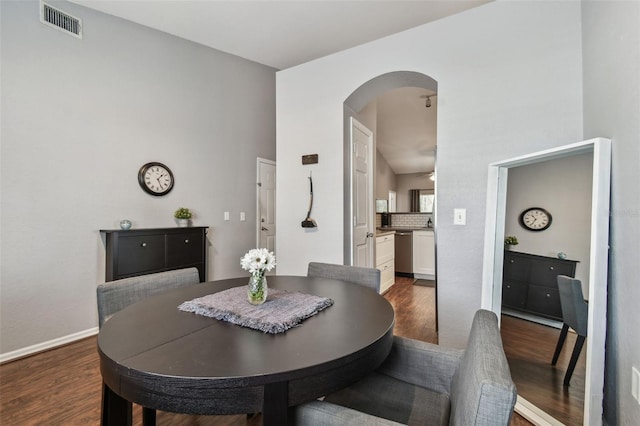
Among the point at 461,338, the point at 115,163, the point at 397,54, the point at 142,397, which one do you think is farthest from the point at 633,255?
the point at 115,163

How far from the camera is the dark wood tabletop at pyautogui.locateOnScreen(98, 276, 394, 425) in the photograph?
0.74 m

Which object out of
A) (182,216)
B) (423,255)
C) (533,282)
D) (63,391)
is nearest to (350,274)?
(533,282)

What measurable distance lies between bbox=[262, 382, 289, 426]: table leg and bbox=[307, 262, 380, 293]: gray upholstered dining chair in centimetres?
104

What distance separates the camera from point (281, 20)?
2775 mm

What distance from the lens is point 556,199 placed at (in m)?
1.59

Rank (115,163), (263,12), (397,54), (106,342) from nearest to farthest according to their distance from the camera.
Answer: (106,342) < (397,54) < (263,12) < (115,163)

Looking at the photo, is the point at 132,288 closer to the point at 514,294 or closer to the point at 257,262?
the point at 257,262

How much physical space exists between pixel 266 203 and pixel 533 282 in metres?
3.80

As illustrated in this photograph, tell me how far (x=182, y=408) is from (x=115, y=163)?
3007mm

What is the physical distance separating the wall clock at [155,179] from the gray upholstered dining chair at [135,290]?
1.88 meters

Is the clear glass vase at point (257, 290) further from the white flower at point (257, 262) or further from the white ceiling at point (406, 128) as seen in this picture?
the white ceiling at point (406, 128)

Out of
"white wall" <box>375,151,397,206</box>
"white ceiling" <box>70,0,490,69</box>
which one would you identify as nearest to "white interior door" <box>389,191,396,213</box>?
"white wall" <box>375,151,397,206</box>

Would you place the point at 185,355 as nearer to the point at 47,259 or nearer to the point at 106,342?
the point at 106,342

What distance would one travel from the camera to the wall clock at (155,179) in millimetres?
3169
